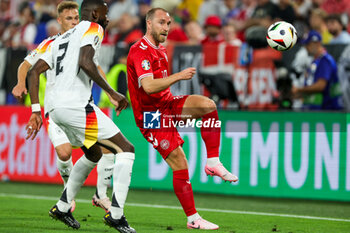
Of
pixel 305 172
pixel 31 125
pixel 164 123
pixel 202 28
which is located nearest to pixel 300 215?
pixel 305 172

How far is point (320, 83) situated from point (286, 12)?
2799 millimetres

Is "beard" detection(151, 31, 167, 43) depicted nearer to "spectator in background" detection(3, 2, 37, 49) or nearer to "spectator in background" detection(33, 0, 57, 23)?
"spectator in background" detection(3, 2, 37, 49)

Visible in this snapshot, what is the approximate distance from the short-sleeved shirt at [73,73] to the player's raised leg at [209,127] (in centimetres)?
120

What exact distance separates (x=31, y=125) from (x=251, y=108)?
5.80m

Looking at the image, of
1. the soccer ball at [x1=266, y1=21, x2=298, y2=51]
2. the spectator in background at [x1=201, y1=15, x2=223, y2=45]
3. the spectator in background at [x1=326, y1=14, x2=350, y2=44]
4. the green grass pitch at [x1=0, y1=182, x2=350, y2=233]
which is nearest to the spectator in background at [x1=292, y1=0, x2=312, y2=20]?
the spectator in background at [x1=326, y1=14, x2=350, y2=44]

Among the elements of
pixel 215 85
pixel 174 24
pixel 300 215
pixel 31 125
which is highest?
pixel 174 24

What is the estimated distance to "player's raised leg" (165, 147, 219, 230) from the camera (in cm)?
785

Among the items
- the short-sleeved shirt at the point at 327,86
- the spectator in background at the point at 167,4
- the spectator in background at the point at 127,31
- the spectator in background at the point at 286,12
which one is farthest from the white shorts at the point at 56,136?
the spectator in background at the point at 167,4

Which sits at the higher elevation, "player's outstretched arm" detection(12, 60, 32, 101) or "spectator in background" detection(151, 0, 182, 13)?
"spectator in background" detection(151, 0, 182, 13)

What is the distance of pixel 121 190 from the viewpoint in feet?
22.7

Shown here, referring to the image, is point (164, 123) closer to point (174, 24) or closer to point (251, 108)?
point (251, 108)

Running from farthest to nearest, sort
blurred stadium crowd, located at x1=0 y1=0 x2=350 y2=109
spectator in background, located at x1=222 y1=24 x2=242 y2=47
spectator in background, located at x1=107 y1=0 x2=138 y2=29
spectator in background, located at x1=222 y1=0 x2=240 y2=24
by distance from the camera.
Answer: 1. spectator in background, located at x1=107 y1=0 x2=138 y2=29
2. spectator in background, located at x1=222 y1=0 x2=240 y2=24
3. spectator in background, located at x1=222 y1=24 x2=242 y2=47
4. blurred stadium crowd, located at x1=0 y1=0 x2=350 y2=109

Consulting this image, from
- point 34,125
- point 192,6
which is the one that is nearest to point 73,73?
point 34,125

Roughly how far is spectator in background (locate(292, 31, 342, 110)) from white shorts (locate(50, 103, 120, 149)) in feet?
18.1
